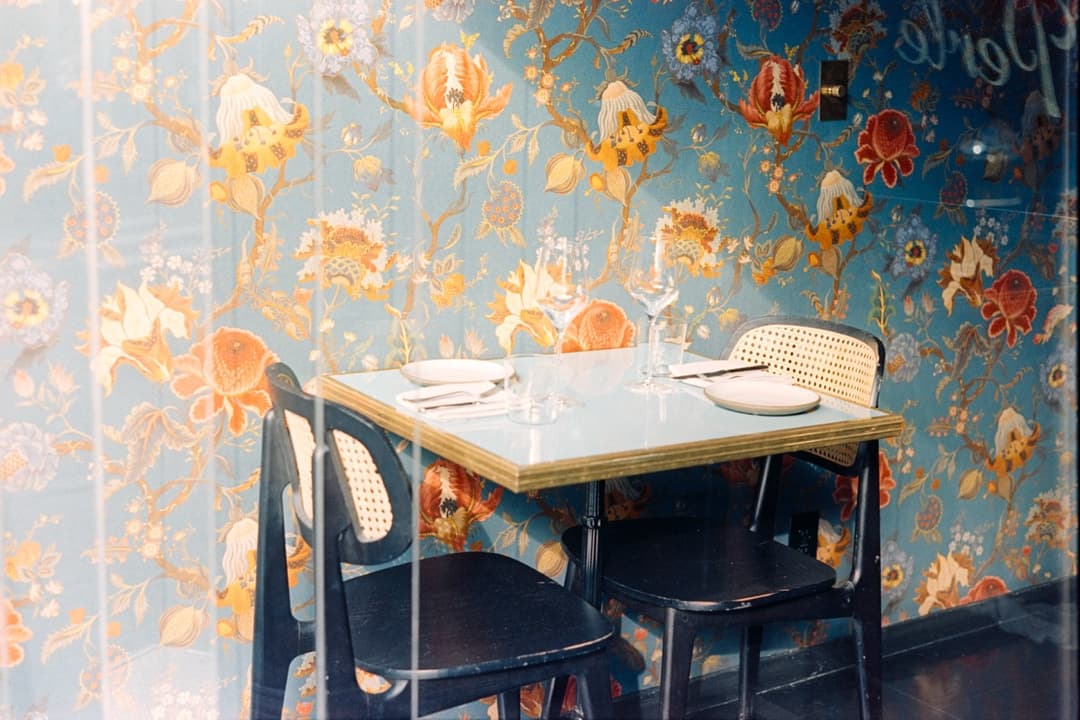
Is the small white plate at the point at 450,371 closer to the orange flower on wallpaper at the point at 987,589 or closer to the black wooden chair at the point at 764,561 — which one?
the black wooden chair at the point at 764,561

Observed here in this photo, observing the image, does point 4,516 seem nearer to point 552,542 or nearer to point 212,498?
point 212,498

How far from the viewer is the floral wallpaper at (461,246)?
1475 mm

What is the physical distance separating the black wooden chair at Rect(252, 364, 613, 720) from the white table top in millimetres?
144

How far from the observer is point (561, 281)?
1.78 m

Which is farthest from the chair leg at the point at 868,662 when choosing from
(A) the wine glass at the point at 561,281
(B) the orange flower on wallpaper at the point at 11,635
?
(B) the orange flower on wallpaper at the point at 11,635

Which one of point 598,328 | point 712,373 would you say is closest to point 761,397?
point 712,373

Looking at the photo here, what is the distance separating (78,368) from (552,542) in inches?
31.2

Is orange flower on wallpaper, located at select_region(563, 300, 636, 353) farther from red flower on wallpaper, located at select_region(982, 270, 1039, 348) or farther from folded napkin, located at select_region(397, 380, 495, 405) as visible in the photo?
red flower on wallpaper, located at select_region(982, 270, 1039, 348)

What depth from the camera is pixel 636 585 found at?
1702mm

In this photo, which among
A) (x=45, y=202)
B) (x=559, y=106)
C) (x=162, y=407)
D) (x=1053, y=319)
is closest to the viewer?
(x=1053, y=319)

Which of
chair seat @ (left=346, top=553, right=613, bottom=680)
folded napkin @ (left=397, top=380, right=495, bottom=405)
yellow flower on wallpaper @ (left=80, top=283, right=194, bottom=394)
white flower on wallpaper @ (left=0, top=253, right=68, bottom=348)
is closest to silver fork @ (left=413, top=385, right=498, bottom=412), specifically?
folded napkin @ (left=397, top=380, right=495, bottom=405)

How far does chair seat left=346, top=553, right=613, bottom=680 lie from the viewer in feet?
4.76

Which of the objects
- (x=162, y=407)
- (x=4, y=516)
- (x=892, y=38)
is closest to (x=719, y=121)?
(x=892, y=38)

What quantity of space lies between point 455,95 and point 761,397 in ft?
2.07
